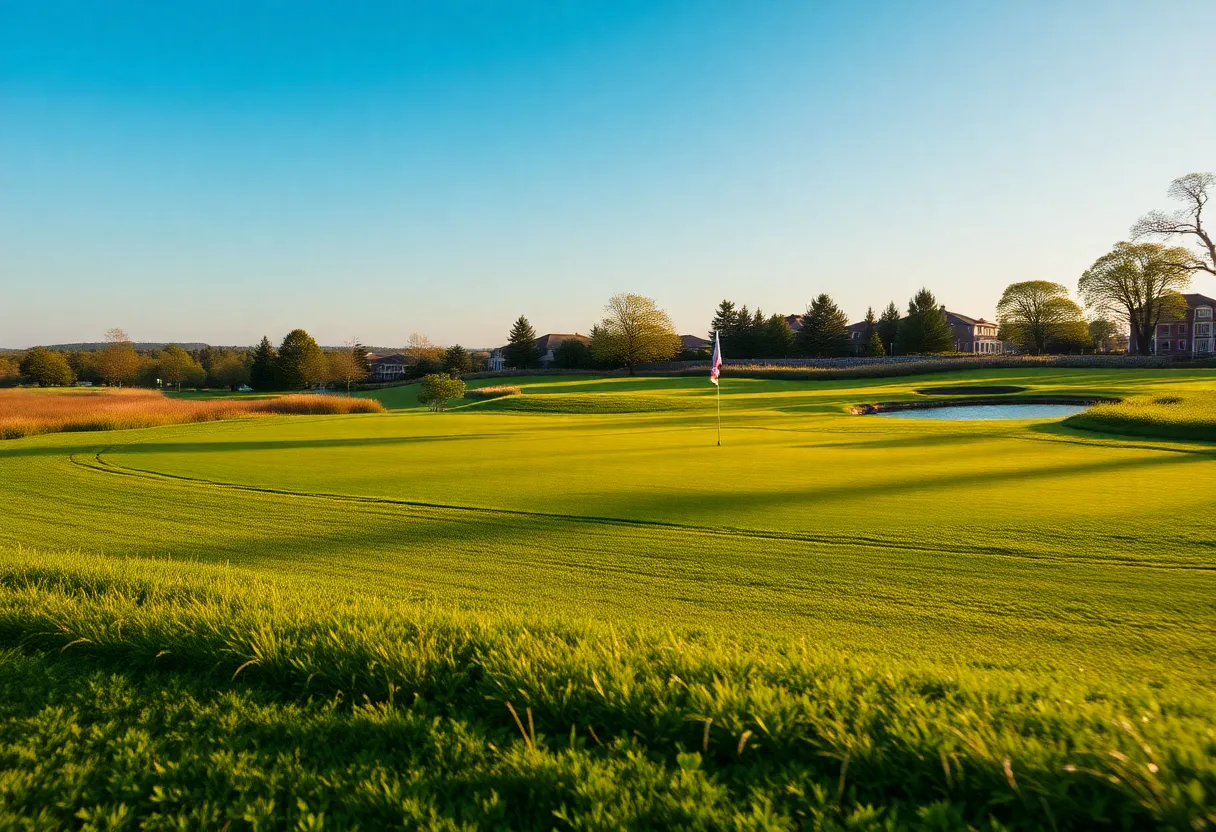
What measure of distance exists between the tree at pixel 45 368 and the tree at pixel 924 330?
100986 mm

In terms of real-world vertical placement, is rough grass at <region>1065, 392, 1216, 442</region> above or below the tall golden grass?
below

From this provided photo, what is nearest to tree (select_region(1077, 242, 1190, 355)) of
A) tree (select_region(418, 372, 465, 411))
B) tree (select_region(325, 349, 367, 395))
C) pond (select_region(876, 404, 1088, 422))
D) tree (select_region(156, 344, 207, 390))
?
pond (select_region(876, 404, 1088, 422))

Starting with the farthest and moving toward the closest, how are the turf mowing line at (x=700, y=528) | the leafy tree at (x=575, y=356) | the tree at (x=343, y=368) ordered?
1. the leafy tree at (x=575, y=356)
2. the tree at (x=343, y=368)
3. the turf mowing line at (x=700, y=528)

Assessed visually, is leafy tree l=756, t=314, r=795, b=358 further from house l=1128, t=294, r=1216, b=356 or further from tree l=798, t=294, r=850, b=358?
house l=1128, t=294, r=1216, b=356

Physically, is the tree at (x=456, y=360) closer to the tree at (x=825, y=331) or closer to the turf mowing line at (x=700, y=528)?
the tree at (x=825, y=331)

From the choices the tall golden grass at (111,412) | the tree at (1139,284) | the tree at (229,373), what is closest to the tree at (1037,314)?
the tree at (1139,284)

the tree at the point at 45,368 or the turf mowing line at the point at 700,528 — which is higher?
the tree at the point at 45,368

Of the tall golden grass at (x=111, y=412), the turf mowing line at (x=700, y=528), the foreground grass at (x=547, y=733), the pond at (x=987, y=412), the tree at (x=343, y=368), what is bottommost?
the pond at (x=987, y=412)

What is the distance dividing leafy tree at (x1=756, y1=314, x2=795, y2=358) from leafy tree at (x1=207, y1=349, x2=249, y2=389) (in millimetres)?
64136

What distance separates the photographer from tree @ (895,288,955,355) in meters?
73.1

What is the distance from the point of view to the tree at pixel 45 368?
77.6m

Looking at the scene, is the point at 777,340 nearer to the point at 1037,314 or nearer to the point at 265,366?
the point at 1037,314

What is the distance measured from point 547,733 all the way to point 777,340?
248 ft

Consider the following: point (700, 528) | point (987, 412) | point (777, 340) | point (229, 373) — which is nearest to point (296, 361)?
point (229, 373)
